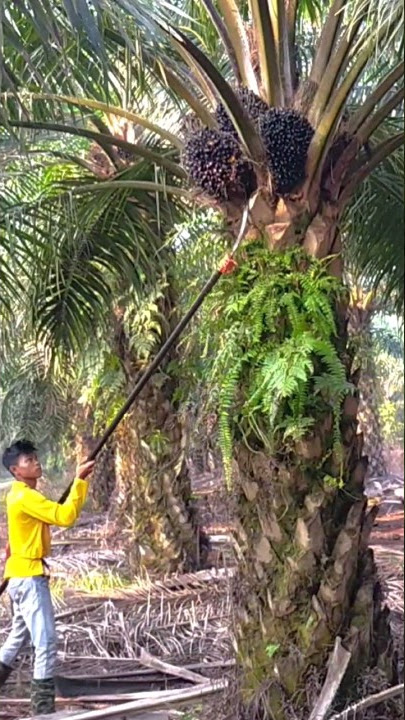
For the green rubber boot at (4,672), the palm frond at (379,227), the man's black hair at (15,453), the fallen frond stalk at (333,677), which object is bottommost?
the green rubber boot at (4,672)

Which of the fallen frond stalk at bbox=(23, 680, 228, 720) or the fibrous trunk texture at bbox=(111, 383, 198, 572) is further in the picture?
the fibrous trunk texture at bbox=(111, 383, 198, 572)

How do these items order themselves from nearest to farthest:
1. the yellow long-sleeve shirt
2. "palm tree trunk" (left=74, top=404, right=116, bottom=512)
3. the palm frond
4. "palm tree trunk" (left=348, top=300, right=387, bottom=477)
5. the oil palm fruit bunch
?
the oil palm fruit bunch < the yellow long-sleeve shirt < the palm frond < "palm tree trunk" (left=74, top=404, right=116, bottom=512) < "palm tree trunk" (left=348, top=300, right=387, bottom=477)

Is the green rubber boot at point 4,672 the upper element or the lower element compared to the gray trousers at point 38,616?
lower

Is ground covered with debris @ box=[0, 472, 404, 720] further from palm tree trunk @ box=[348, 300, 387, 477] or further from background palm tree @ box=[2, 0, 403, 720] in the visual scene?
palm tree trunk @ box=[348, 300, 387, 477]

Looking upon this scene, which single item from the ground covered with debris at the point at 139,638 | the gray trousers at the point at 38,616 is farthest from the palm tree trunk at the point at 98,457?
the gray trousers at the point at 38,616

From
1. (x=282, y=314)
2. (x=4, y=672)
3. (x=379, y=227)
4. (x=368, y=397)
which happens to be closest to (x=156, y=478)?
(x=379, y=227)

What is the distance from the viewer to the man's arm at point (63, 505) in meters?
3.64

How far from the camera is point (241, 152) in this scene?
3561 mm

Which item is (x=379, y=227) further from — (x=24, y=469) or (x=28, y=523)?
(x=28, y=523)

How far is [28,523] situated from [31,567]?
0.61ft

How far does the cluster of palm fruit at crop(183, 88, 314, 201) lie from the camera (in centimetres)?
351

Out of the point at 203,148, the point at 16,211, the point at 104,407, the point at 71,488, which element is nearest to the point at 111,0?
the point at 203,148

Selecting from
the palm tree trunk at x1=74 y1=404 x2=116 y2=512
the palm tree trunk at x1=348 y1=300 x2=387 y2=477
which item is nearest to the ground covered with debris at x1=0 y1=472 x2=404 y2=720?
the palm tree trunk at x1=74 y1=404 x2=116 y2=512

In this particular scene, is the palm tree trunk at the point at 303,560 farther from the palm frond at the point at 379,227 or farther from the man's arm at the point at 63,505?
the palm frond at the point at 379,227
